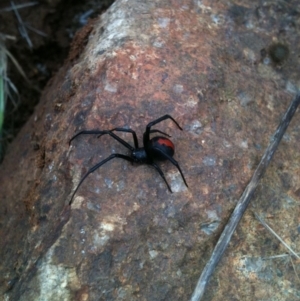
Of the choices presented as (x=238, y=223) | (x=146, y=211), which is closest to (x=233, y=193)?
(x=238, y=223)

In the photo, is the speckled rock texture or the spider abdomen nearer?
the speckled rock texture

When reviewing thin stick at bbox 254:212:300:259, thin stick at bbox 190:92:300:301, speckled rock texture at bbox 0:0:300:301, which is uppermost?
speckled rock texture at bbox 0:0:300:301

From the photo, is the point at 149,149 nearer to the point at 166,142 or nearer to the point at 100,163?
the point at 166,142

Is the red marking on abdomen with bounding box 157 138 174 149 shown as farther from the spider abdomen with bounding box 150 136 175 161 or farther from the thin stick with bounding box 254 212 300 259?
the thin stick with bounding box 254 212 300 259

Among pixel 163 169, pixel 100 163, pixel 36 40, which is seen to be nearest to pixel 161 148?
pixel 163 169

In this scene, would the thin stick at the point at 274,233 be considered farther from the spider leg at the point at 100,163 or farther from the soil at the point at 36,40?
the soil at the point at 36,40

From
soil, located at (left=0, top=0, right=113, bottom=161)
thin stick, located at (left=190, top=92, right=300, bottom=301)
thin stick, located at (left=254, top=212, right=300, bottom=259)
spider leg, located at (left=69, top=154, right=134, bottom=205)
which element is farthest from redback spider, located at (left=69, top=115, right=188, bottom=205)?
soil, located at (left=0, top=0, right=113, bottom=161)

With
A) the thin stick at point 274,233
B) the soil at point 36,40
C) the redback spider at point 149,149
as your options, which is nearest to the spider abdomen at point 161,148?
the redback spider at point 149,149
